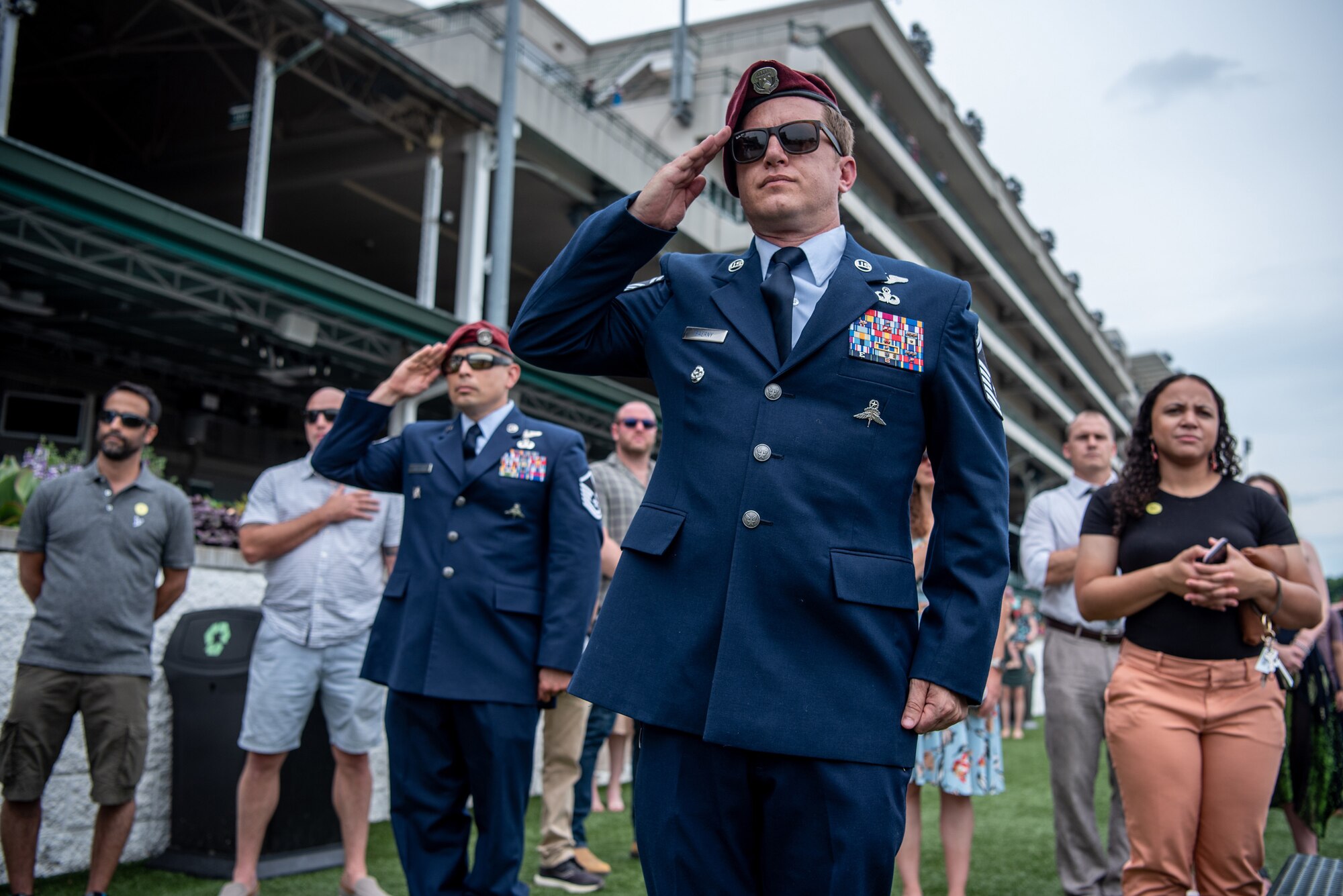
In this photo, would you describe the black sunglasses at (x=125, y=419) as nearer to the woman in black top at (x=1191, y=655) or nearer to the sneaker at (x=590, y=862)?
the sneaker at (x=590, y=862)

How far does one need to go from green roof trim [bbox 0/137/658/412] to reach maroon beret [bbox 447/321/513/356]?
6123 mm

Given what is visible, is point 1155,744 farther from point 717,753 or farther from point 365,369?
point 365,369

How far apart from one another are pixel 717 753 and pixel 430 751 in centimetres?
217

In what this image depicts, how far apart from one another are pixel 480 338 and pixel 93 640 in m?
2.16

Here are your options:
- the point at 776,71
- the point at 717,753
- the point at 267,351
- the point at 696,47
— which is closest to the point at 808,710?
the point at 717,753

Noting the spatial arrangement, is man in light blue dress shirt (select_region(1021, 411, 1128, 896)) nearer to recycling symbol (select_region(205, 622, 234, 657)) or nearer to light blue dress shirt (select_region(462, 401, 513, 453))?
light blue dress shirt (select_region(462, 401, 513, 453))

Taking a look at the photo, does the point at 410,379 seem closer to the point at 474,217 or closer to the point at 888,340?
the point at 888,340

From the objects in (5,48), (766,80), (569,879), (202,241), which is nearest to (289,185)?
(5,48)

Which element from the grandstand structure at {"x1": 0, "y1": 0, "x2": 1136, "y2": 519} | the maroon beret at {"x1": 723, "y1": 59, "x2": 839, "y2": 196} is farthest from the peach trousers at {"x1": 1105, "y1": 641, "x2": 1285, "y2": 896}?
the grandstand structure at {"x1": 0, "y1": 0, "x2": 1136, "y2": 519}

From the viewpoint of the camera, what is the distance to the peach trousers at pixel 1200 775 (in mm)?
3607

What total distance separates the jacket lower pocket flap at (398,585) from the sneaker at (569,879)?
2.04 meters

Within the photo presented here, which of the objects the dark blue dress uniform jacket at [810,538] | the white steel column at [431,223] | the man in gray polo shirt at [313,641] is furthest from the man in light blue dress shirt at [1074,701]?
the white steel column at [431,223]

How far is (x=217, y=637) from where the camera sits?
18.4 ft

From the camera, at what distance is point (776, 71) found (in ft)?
7.66
